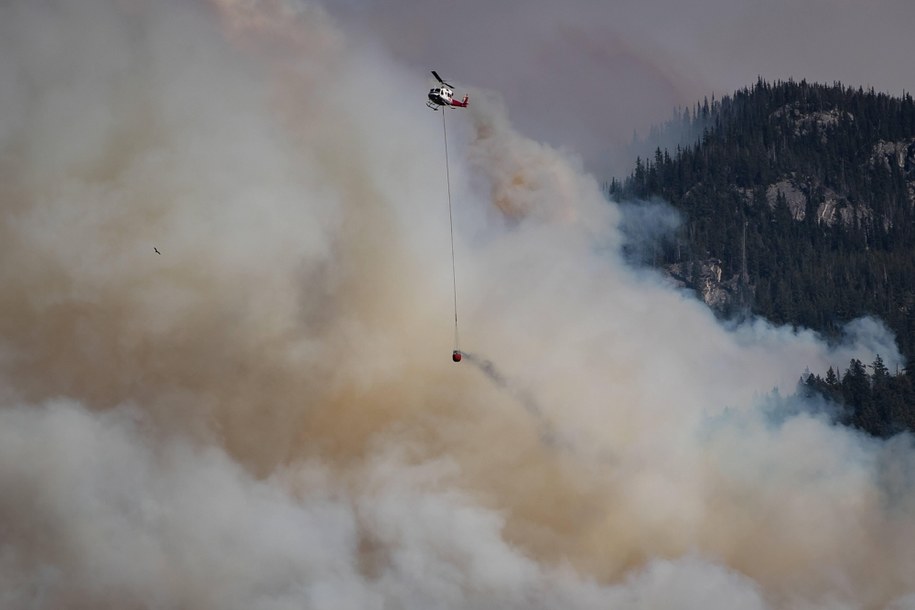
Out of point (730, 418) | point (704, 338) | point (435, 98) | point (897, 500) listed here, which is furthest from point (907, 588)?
point (435, 98)

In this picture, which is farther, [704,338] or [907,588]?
[704,338]

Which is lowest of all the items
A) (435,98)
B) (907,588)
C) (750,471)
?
(907,588)

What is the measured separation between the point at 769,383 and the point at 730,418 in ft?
44.9

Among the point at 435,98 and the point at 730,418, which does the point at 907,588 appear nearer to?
the point at 730,418

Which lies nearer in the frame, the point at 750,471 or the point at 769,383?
the point at 750,471

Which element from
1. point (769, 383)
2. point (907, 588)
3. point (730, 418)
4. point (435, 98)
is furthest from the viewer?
point (769, 383)

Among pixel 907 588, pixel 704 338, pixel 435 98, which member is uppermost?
pixel 704 338

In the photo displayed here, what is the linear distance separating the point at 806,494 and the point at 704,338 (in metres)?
29.0

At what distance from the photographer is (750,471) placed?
16862 centimetres

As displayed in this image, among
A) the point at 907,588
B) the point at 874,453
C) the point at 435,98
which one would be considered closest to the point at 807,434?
the point at 874,453

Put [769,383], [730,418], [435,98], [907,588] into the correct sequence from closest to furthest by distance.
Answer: [435,98]
[907,588]
[730,418]
[769,383]

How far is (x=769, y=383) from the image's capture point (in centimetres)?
18638

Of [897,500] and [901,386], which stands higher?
[901,386]

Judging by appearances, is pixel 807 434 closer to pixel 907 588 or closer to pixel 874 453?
pixel 874 453
